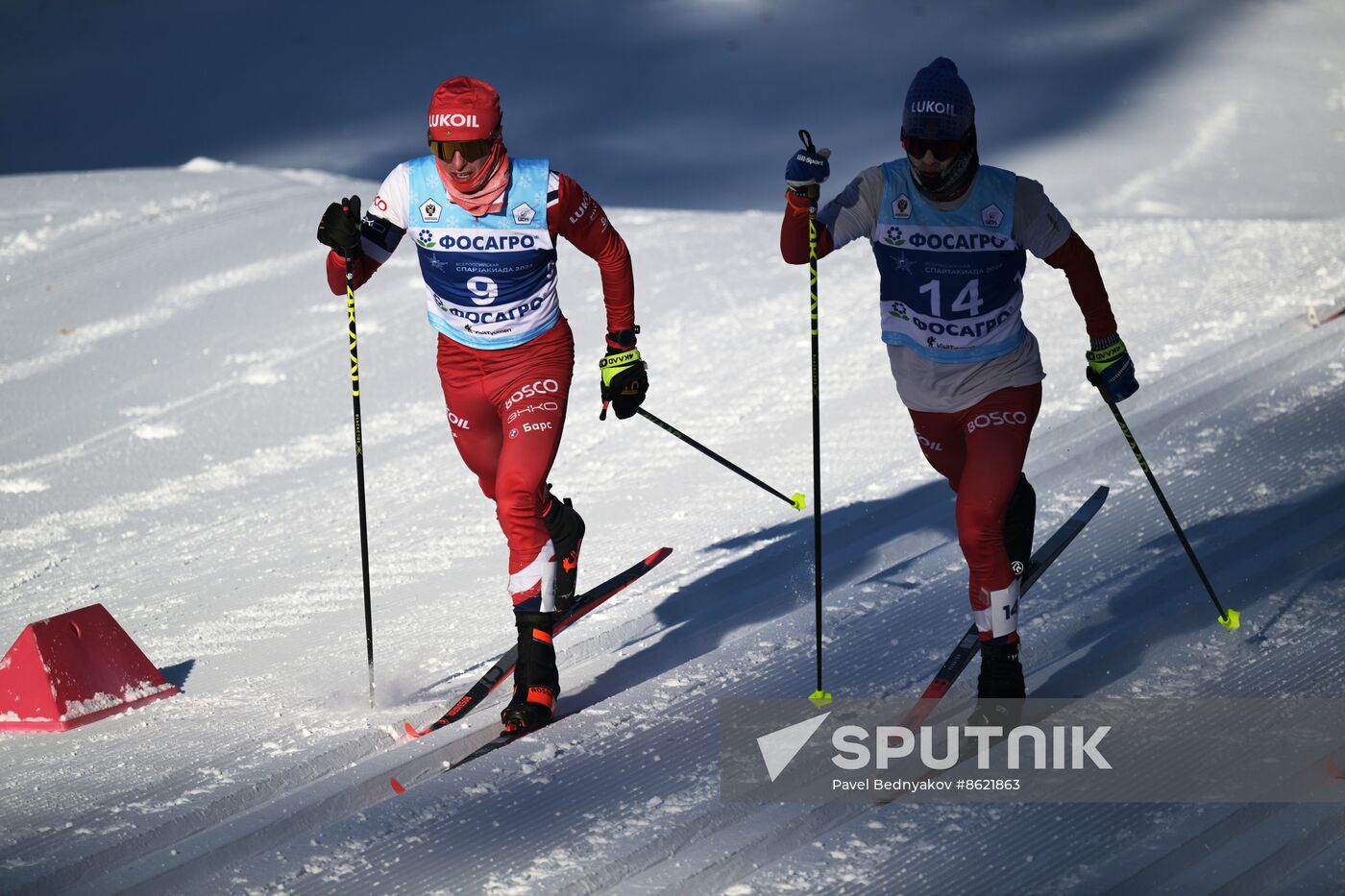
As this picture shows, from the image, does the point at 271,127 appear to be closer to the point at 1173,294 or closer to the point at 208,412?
the point at 208,412

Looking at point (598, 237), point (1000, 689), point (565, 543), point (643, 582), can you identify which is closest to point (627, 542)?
point (643, 582)

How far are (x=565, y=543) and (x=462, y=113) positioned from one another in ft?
5.52

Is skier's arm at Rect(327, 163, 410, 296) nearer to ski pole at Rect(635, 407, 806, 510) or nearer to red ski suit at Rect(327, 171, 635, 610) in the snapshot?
red ski suit at Rect(327, 171, 635, 610)

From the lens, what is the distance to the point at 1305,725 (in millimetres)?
4906

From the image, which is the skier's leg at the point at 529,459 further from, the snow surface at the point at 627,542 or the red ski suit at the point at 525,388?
the snow surface at the point at 627,542

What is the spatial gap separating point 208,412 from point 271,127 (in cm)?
932

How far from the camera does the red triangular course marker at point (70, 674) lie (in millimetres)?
5516

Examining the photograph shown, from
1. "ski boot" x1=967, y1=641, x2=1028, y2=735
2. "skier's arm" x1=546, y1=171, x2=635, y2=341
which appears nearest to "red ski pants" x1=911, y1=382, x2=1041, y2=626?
"ski boot" x1=967, y1=641, x2=1028, y2=735

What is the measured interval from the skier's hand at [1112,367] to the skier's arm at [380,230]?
2311mm

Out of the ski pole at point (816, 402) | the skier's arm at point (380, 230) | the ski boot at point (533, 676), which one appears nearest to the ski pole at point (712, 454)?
the ski pole at point (816, 402)

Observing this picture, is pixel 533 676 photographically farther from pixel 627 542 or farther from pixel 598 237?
pixel 627 542

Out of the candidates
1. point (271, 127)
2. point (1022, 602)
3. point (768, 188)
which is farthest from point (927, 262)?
point (271, 127)

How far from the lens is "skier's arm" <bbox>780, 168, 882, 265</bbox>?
499 centimetres

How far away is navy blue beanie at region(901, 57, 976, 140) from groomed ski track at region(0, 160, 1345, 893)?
1856 mm
